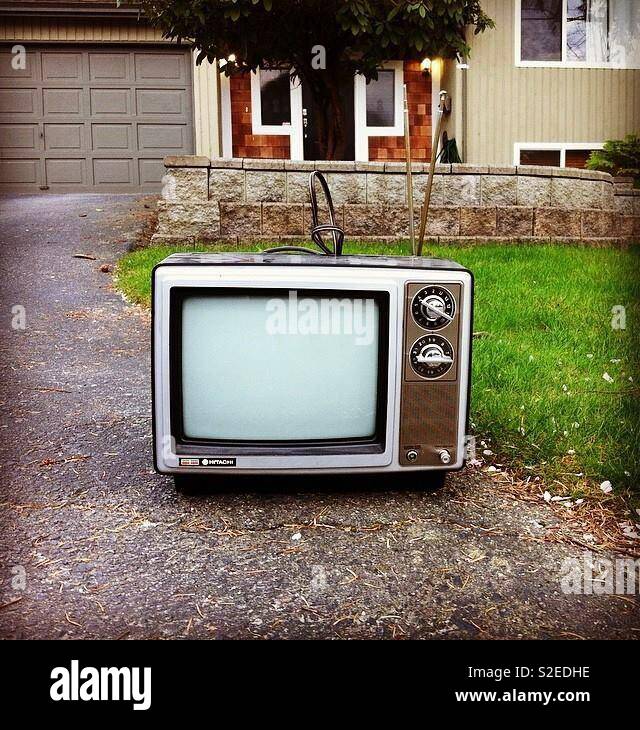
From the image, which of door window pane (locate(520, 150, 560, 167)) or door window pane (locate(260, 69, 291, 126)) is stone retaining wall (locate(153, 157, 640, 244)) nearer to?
door window pane (locate(520, 150, 560, 167))

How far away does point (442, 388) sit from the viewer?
6.16ft

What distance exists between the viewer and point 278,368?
1.92 metres

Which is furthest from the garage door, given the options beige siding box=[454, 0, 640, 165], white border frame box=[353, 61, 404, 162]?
beige siding box=[454, 0, 640, 165]

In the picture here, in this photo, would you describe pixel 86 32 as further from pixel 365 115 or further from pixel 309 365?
pixel 309 365

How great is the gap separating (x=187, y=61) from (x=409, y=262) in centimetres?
982

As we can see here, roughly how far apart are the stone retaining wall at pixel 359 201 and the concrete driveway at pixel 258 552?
3585 millimetres

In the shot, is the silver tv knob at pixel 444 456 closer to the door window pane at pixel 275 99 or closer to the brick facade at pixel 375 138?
the brick facade at pixel 375 138

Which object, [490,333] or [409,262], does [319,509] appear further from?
[490,333]

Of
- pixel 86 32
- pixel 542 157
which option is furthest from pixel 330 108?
pixel 86 32

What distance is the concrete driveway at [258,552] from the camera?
4.98 feet

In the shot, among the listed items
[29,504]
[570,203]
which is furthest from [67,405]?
[570,203]

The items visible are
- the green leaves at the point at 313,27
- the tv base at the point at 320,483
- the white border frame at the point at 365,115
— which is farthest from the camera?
the white border frame at the point at 365,115

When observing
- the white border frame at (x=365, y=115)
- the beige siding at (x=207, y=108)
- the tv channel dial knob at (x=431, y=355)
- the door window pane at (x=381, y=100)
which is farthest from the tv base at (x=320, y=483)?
the door window pane at (x=381, y=100)

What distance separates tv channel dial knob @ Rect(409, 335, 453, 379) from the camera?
186cm
